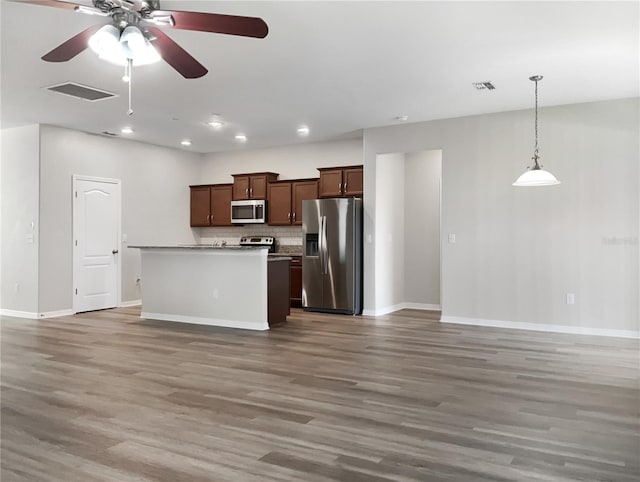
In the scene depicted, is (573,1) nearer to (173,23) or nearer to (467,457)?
(173,23)

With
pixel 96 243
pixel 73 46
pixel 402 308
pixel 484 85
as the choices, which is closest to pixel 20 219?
pixel 96 243

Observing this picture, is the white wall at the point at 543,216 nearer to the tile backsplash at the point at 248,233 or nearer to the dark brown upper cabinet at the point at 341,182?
the dark brown upper cabinet at the point at 341,182

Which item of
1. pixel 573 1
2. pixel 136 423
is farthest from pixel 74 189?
pixel 573 1

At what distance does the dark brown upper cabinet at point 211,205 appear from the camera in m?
9.50

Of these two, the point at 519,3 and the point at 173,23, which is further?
the point at 519,3

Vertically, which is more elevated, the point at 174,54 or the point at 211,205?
the point at 174,54

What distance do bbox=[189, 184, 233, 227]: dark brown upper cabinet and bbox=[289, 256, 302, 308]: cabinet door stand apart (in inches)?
72.4

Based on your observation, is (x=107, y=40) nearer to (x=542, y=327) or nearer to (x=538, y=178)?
(x=538, y=178)

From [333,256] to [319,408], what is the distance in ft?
14.2

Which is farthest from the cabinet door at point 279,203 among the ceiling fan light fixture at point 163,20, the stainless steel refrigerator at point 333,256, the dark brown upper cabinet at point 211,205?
the ceiling fan light fixture at point 163,20

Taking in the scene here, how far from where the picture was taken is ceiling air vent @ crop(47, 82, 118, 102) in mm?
5371

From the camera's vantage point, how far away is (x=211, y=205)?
965cm

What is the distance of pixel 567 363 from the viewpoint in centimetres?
455

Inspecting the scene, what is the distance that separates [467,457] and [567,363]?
2.48 metres
